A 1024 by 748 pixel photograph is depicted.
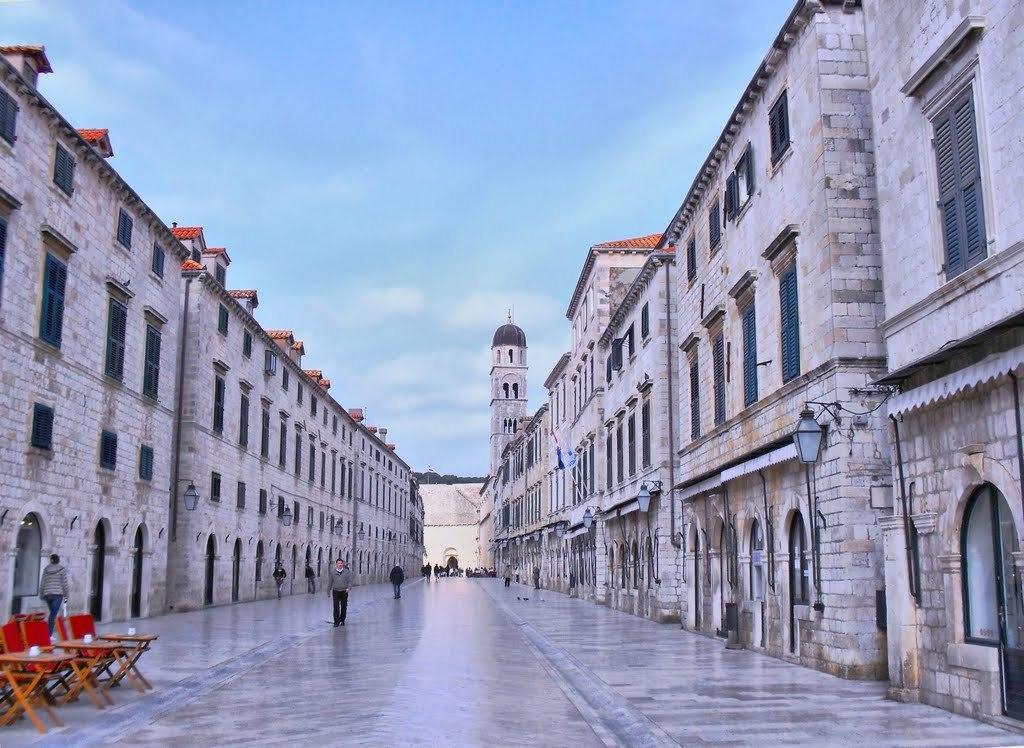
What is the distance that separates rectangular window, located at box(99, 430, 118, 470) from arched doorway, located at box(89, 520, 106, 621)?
4.82 ft

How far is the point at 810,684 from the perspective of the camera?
A: 42.9 ft

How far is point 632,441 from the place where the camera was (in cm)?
3183

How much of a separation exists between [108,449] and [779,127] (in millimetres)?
17431

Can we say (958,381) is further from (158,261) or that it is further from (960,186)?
(158,261)

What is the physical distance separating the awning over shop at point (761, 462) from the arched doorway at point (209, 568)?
21.1 metres

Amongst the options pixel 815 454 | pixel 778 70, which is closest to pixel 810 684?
pixel 815 454

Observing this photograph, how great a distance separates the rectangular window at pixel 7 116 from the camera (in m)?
18.2

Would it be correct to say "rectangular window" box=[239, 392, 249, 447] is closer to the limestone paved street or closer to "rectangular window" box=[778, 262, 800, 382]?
the limestone paved street

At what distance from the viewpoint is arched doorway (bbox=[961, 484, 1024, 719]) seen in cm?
961

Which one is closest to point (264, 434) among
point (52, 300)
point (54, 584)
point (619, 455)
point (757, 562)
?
point (619, 455)

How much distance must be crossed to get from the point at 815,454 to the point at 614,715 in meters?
5.10

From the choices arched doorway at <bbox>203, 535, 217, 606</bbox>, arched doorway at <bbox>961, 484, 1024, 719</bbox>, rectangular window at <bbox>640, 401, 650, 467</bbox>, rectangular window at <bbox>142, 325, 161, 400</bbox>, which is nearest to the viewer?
arched doorway at <bbox>961, 484, 1024, 719</bbox>

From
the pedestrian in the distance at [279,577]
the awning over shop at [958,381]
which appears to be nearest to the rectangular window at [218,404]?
the pedestrian in the distance at [279,577]

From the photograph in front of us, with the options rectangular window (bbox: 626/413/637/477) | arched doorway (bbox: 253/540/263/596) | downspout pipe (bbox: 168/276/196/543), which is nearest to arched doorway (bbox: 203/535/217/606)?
downspout pipe (bbox: 168/276/196/543)
